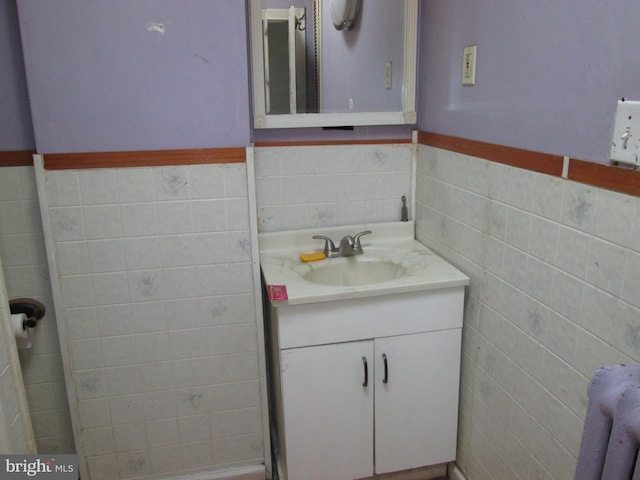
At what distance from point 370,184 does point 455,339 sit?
713 mm

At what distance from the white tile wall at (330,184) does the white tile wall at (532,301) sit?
23 centimetres

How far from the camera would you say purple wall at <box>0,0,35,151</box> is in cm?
157

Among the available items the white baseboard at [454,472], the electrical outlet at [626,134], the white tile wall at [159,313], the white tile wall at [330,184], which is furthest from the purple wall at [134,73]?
the white baseboard at [454,472]

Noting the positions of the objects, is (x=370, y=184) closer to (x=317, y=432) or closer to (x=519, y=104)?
(x=519, y=104)

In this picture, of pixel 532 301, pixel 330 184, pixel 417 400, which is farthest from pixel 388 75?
pixel 417 400

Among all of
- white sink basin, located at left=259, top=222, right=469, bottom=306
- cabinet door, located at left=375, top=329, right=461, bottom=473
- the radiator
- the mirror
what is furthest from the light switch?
the radiator

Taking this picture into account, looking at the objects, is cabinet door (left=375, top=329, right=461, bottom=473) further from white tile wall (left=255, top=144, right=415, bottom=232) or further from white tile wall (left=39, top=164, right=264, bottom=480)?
white tile wall (left=255, top=144, right=415, bottom=232)

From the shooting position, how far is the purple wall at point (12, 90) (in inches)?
61.8

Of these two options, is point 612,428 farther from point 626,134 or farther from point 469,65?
point 469,65

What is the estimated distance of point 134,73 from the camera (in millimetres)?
1568

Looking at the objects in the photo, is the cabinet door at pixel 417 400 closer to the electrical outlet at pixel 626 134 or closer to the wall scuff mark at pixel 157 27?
the electrical outlet at pixel 626 134

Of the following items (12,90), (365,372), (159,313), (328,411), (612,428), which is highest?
(12,90)

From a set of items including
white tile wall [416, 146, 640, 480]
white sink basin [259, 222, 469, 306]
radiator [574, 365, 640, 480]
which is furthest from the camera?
white sink basin [259, 222, 469, 306]

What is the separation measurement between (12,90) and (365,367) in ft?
4.73
